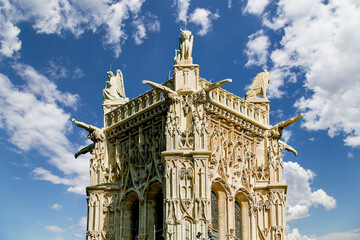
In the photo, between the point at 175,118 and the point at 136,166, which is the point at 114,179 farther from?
the point at 175,118

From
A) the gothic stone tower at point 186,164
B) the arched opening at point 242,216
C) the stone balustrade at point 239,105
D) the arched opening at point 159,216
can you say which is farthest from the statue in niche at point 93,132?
the arched opening at point 242,216

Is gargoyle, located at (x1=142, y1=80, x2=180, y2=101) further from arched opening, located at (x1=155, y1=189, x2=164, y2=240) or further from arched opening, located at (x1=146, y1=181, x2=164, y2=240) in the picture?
arched opening, located at (x1=155, y1=189, x2=164, y2=240)

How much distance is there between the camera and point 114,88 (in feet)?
131

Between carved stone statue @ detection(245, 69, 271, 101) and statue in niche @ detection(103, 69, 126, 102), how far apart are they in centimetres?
658

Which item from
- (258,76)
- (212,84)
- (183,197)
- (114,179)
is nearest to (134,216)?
(114,179)

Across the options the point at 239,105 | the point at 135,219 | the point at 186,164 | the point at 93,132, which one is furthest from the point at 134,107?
the point at 186,164

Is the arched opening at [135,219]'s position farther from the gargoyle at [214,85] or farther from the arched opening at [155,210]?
the gargoyle at [214,85]

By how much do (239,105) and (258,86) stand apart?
2.82 meters

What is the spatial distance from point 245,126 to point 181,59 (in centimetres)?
484

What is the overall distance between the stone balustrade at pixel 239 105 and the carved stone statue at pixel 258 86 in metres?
0.62

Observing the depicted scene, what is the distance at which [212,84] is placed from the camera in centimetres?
3406

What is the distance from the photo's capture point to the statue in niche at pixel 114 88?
3969 cm

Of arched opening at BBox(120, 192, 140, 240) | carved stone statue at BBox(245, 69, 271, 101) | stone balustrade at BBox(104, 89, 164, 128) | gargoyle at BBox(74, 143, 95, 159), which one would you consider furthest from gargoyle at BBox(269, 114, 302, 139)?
gargoyle at BBox(74, 143, 95, 159)

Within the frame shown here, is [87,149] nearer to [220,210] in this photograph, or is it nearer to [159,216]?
[159,216]
